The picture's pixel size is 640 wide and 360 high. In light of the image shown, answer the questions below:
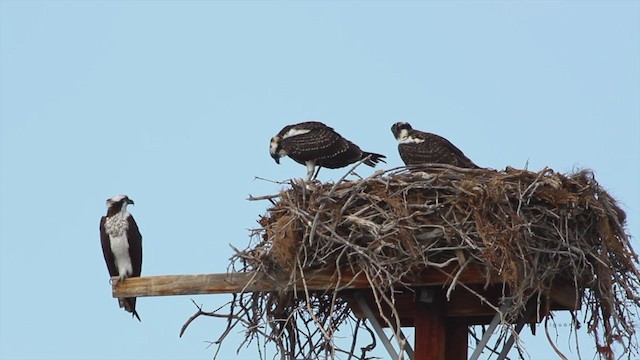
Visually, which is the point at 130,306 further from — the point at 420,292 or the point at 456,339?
the point at 456,339

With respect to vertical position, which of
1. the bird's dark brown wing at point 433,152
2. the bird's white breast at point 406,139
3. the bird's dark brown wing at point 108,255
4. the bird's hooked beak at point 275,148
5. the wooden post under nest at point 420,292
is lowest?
the wooden post under nest at point 420,292

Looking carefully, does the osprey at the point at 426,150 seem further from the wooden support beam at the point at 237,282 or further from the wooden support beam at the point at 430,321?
the wooden support beam at the point at 237,282

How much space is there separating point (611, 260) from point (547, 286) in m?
0.84

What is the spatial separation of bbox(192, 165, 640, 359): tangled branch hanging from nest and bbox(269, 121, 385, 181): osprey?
2.31 meters

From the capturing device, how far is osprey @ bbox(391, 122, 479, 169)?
1080cm

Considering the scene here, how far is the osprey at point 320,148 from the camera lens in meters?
Result: 11.9

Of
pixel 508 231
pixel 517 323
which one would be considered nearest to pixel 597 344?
pixel 517 323

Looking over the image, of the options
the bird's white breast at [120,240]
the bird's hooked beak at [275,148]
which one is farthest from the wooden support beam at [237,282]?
the bird's hooked beak at [275,148]

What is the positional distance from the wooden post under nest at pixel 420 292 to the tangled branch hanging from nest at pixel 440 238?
0.09 meters

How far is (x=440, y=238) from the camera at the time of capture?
28.9 ft

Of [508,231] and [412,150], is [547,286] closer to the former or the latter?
[508,231]

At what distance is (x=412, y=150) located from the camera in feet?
36.6

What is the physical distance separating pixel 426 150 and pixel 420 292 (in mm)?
2539

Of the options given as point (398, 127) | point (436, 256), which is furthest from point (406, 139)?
point (436, 256)
